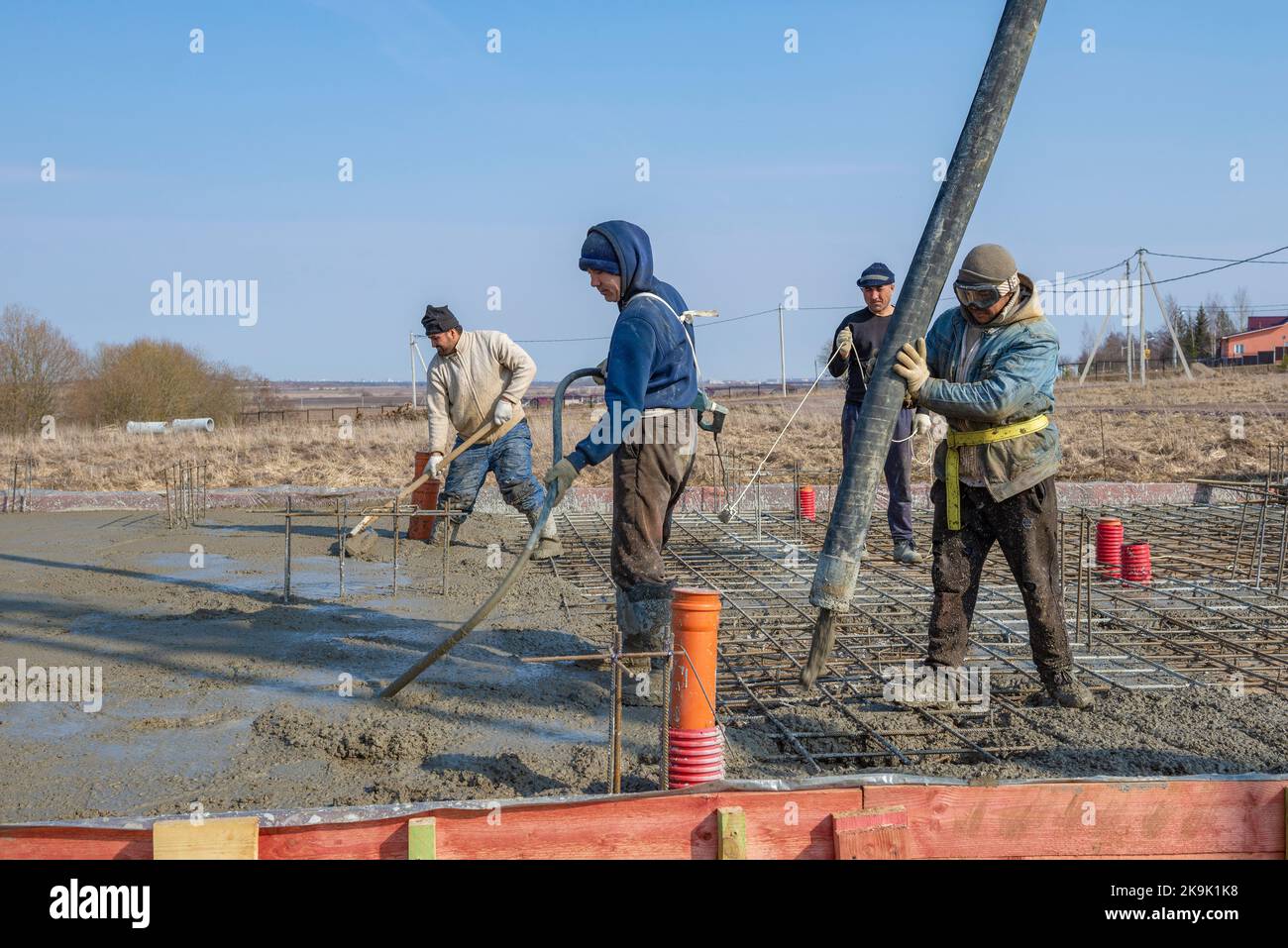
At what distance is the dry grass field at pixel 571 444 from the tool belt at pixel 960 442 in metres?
6.98

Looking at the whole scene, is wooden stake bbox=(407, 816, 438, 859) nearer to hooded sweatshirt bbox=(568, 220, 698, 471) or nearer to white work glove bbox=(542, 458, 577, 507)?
white work glove bbox=(542, 458, 577, 507)

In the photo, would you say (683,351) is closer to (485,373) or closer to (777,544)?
(485,373)

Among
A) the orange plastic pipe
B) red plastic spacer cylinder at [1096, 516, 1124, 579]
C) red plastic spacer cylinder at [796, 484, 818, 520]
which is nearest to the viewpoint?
the orange plastic pipe

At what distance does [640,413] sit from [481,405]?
3.56 meters

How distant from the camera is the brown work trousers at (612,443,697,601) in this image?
4711 mm

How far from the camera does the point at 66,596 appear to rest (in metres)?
6.55

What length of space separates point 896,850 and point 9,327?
86.1ft

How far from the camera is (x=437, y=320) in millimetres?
7863

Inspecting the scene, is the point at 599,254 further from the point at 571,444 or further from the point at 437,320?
the point at 571,444

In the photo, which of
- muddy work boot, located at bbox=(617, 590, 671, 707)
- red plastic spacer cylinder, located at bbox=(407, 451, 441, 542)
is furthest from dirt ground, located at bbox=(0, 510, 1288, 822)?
red plastic spacer cylinder, located at bbox=(407, 451, 441, 542)

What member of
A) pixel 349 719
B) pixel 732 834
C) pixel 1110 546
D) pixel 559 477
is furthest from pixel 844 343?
pixel 732 834

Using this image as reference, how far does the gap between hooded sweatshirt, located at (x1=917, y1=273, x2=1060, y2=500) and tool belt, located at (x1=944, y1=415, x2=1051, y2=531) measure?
17mm

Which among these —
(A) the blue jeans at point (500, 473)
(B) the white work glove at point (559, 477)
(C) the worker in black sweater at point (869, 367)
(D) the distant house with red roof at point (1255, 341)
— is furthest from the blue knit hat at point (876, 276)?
(D) the distant house with red roof at point (1255, 341)
